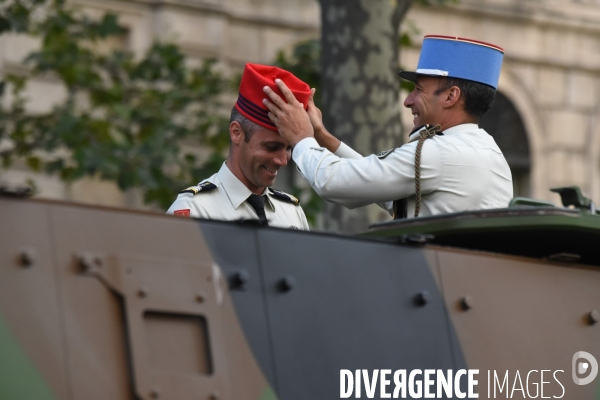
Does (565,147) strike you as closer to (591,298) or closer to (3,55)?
(3,55)

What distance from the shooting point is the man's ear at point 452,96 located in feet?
13.6

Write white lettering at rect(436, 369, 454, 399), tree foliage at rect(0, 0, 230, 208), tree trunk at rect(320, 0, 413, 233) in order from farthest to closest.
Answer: tree foliage at rect(0, 0, 230, 208) < tree trunk at rect(320, 0, 413, 233) < white lettering at rect(436, 369, 454, 399)

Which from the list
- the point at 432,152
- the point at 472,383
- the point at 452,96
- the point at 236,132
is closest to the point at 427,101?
the point at 452,96

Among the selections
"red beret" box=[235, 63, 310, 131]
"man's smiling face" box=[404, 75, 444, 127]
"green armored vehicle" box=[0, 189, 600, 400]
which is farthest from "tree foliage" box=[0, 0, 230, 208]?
"green armored vehicle" box=[0, 189, 600, 400]

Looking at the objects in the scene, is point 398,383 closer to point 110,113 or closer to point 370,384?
point 370,384

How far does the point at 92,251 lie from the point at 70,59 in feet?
23.2

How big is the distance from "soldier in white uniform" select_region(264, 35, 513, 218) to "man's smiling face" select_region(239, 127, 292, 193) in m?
0.13

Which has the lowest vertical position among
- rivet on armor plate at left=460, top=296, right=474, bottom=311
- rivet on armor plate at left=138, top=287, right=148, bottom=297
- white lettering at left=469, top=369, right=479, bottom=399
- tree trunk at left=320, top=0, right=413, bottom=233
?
white lettering at left=469, top=369, right=479, bottom=399

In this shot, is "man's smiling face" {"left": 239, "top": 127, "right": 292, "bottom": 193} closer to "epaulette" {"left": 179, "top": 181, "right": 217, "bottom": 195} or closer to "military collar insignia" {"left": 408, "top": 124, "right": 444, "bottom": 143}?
"epaulette" {"left": 179, "top": 181, "right": 217, "bottom": 195}

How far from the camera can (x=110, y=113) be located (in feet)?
33.1

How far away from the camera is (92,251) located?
2963 mm

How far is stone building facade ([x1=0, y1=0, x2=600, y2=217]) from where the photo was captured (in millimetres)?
13523

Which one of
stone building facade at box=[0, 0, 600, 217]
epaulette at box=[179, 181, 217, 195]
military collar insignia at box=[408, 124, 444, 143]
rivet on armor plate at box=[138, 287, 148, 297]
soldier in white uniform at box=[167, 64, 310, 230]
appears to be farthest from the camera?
stone building facade at box=[0, 0, 600, 217]

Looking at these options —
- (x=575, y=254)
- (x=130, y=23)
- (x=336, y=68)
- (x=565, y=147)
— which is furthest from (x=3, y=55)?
(x=575, y=254)
